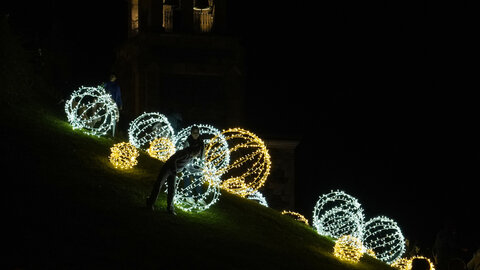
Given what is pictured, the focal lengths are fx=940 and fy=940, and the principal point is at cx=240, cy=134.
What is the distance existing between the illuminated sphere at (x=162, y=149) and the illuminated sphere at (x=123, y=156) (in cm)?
206

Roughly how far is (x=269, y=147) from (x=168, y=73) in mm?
5026

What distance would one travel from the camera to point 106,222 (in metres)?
19.5

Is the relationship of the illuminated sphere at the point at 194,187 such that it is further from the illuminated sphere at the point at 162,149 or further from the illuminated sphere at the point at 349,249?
the illuminated sphere at the point at 349,249

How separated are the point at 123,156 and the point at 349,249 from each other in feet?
20.4

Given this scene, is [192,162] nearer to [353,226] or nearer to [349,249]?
[349,249]

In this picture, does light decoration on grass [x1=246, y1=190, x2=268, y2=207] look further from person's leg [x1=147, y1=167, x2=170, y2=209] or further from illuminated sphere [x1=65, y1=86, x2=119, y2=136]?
person's leg [x1=147, y1=167, x2=170, y2=209]

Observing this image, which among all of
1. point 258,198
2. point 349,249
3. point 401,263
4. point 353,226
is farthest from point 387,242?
point 349,249

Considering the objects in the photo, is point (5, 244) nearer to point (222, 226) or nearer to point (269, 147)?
point (222, 226)

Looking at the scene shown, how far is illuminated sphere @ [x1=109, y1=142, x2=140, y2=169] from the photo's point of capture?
24.1m

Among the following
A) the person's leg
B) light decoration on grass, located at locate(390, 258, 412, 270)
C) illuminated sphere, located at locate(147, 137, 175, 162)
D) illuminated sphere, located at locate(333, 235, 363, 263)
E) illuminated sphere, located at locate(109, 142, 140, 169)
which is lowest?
light decoration on grass, located at locate(390, 258, 412, 270)

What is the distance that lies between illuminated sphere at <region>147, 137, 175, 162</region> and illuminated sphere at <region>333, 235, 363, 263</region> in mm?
5847

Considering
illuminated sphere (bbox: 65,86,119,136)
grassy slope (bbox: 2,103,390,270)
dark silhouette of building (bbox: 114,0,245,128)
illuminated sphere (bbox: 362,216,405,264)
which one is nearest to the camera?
grassy slope (bbox: 2,103,390,270)

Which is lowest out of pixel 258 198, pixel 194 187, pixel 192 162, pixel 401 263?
pixel 401 263

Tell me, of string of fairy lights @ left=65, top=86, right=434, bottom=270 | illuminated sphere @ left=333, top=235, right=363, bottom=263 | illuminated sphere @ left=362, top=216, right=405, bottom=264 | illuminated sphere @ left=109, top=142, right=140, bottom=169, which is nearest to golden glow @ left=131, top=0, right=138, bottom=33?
string of fairy lights @ left=65, top=86, right=434, bottom=270
